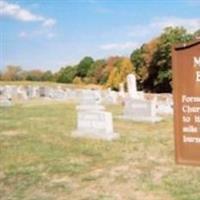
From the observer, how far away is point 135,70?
71.9 meters

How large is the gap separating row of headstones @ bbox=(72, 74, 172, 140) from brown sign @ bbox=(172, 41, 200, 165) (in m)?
8.75

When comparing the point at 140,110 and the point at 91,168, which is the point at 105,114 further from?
the point at 140,110

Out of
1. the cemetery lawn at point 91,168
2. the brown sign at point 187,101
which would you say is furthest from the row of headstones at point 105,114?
the brown sign at point 187,101

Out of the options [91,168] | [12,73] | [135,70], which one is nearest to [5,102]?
[91,168]

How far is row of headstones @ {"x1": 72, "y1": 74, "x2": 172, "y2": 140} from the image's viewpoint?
13.0 meters

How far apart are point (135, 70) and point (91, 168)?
6308 cm

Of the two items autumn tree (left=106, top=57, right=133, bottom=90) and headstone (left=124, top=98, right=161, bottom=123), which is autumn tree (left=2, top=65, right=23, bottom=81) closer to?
autumn tree (left=106, top=57, right=133, bottom=90)

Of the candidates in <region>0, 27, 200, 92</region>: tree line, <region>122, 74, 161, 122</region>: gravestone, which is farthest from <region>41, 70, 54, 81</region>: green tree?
<region>122, 74, 161, 122</region>: gravestone

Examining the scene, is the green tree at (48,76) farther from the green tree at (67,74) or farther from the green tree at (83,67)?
the green tree at (83,67)

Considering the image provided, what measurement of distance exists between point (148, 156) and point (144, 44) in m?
64.5

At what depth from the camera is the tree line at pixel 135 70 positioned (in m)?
64.4

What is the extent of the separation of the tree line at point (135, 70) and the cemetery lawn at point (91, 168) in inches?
1691

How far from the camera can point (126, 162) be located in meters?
9.75

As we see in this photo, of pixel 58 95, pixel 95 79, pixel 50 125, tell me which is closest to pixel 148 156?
pixel 50 125
